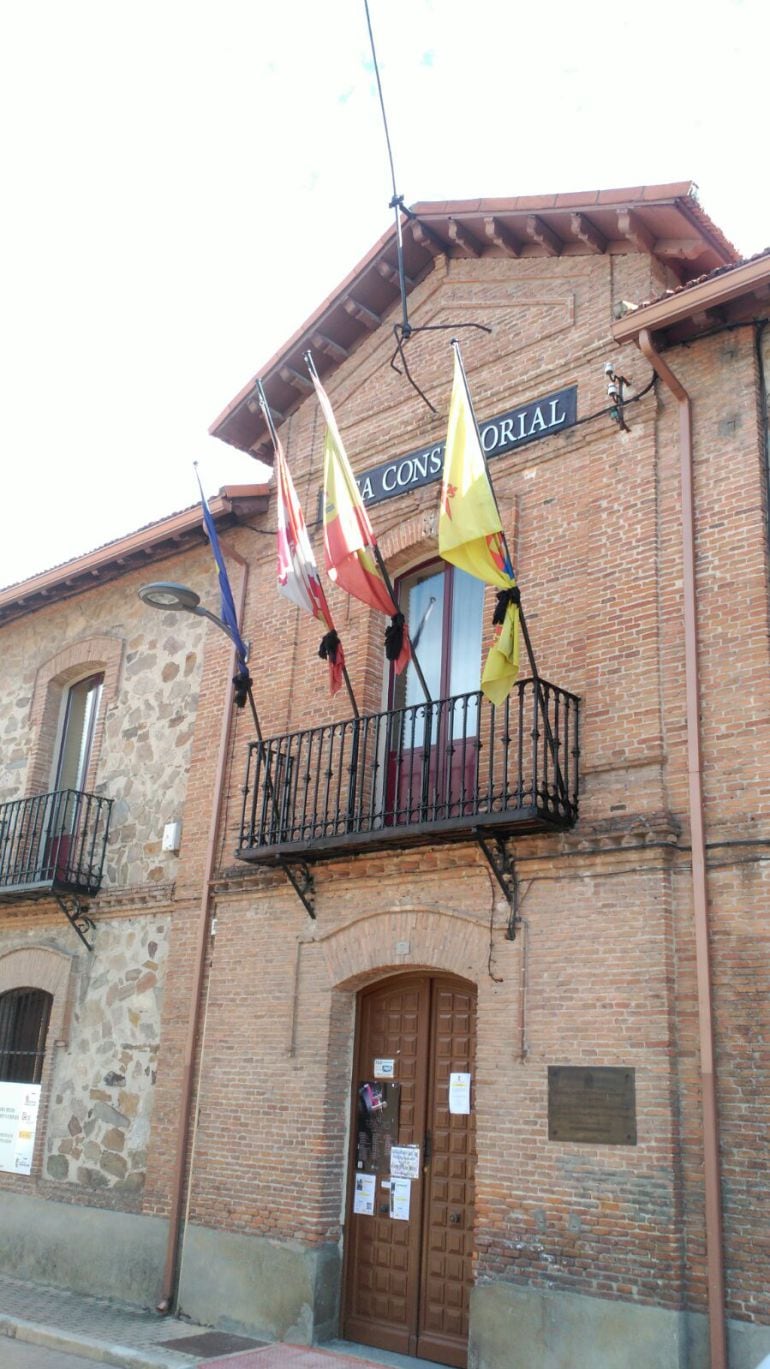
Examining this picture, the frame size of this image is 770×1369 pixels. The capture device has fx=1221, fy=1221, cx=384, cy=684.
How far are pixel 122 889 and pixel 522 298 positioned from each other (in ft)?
23.8

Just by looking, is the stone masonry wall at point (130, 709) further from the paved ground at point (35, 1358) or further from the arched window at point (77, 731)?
the paved ground at point (35, 1358)

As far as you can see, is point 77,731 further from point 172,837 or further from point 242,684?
point 242,684

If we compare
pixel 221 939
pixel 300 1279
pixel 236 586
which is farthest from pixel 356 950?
pixel 236 586

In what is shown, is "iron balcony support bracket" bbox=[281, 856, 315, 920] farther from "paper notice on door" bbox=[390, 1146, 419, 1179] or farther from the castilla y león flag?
"paper notice on door" bbox=[390, 1146, 419, 1179]

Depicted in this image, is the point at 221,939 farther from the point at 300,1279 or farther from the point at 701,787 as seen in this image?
the point at 701,787

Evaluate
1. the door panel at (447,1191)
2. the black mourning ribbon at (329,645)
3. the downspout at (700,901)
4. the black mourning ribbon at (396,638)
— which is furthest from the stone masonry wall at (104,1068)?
the downspout at (700,901)

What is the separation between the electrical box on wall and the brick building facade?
6.1 inches

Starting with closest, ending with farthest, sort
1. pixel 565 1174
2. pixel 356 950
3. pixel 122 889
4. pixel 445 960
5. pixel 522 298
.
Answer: pixel 565 1174, pixel 445 960, pixel 356 950, pixel 522 298, pixel 122 889

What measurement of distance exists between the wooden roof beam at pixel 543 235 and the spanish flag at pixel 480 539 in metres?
2.79

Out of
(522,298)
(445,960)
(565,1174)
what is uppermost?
(522,298)

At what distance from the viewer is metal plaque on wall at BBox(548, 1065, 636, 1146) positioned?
820 cm

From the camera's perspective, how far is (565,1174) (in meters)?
8.41

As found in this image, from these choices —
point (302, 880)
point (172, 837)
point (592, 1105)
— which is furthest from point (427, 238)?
point (592, 1105)

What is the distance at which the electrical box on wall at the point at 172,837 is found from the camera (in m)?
12.6
